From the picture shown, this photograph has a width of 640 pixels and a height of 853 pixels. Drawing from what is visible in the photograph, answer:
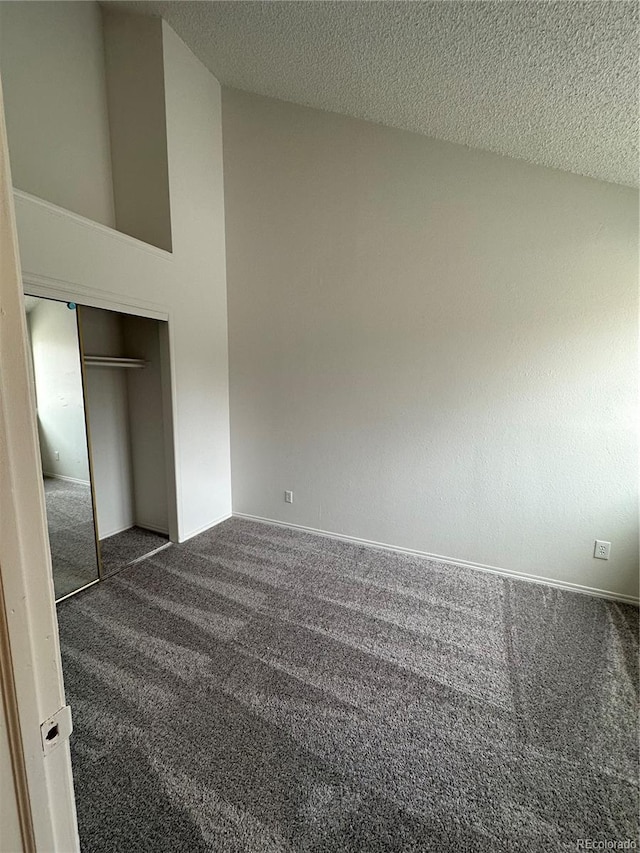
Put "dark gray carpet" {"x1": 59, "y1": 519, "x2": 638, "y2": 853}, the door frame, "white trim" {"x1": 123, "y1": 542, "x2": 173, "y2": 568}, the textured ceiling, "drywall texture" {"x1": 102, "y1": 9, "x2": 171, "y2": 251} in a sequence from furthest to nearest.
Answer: "white trim" {"x1": 123, "y1": 542, "x2": 173, "y2": 568} < "drywall texture" {"x1": 102, "y1": 9, "x2": 171, "y2": 251} < the textured ceiling < "dark gray carpet" {"x1": 59, "y1": 519, "x2": 638, "y2": 853} < the door frame

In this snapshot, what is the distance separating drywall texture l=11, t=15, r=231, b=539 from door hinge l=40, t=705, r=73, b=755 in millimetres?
2239

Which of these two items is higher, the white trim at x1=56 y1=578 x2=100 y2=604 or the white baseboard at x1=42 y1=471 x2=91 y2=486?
the white baseboard at x1=42 y1=471 x2=91 y2=486

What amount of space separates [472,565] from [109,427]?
3265mm

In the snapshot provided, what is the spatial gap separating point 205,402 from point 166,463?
634 millimetres

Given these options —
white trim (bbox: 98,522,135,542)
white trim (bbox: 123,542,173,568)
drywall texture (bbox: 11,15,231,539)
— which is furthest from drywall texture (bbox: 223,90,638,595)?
white trim (bbox: 98,522,135,542)

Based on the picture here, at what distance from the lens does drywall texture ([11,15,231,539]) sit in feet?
6.98

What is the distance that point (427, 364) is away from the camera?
2.68m

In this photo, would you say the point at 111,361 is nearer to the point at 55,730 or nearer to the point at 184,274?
the point at 184,274

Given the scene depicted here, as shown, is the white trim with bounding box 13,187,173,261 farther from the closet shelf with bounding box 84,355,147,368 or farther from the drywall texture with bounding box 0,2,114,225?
the closet shelf with bounding box 84,355,147,368

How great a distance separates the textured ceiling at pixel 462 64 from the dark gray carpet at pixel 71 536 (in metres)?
3.11

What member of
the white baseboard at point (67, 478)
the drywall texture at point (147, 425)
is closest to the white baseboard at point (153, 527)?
the drywall texture at point (147, 425)

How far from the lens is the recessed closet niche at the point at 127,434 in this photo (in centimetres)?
294

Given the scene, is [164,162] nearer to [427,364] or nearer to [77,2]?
[77,2]

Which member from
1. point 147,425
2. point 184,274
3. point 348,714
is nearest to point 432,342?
point 184,274
